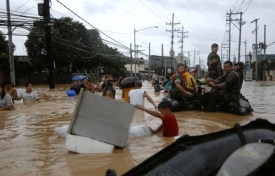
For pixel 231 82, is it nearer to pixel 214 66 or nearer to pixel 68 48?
pixel 214 66

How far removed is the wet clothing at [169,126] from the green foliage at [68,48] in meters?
34.9

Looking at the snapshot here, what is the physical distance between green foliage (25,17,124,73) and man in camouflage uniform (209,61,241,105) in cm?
3164

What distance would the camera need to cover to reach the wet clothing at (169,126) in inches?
259

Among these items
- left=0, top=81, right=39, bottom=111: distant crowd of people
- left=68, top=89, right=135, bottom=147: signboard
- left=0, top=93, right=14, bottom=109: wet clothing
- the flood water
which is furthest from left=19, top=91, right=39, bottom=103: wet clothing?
left=68, top=89, right=135, bottom=147: signboard

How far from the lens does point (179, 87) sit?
1057cm

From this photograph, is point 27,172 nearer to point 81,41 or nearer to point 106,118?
point 106,118

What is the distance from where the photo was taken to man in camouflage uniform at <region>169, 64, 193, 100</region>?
34.8ft

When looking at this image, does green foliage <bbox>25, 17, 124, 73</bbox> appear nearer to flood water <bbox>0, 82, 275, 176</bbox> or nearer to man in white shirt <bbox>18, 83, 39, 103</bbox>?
man in white shirt <bbox>18, 83, 39, 103</bbox>

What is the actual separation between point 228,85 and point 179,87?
1.48 meters

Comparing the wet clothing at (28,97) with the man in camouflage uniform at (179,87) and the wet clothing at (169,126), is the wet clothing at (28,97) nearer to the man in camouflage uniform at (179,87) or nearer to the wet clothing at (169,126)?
the man in camouflage uniform at (179,87)

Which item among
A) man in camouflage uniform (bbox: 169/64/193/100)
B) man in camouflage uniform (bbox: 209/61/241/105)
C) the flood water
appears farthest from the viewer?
man in camouflage uniform (bbox: 169/64/193/100)

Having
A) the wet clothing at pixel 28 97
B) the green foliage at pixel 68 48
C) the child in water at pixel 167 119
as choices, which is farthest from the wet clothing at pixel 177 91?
the green foliage at pixel 68 48

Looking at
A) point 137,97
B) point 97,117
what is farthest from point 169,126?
point 137,97

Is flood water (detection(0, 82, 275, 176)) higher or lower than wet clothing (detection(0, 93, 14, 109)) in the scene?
lower
